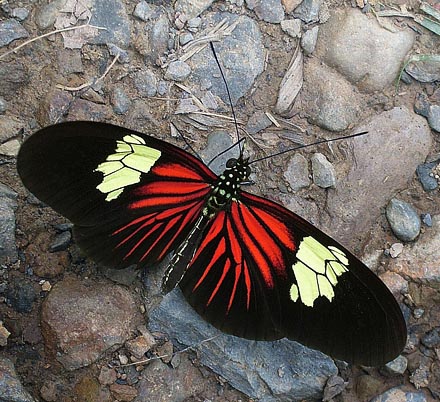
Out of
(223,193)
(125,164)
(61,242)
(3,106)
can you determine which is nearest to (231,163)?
(223,193)

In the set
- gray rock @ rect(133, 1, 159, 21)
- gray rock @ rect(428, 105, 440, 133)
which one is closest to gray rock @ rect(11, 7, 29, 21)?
gray rock @ rect(133, 1, 159, 21)

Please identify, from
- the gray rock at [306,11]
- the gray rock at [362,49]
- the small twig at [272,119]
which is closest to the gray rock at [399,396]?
the small twig at [272,119]

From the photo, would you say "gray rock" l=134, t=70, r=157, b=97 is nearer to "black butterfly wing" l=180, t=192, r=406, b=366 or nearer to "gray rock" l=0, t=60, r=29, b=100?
"gray rock" l=0, t=60, r=29, b=100

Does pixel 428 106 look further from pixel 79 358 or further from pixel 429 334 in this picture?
pixel 79 358

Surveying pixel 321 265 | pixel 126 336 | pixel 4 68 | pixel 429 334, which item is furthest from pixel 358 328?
pixel 4 68

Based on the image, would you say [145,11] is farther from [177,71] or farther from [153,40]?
[177,71]

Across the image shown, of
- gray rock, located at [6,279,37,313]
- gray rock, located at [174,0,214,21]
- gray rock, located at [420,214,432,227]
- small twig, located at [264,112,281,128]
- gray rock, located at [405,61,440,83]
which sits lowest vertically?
gray rock, located at [6,279,37,313]
